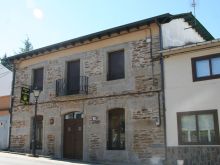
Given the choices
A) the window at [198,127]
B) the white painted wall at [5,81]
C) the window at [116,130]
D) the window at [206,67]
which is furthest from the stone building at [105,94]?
the white painted wall at [5,81]

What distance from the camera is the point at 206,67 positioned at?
12.8 m

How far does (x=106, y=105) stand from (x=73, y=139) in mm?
2612

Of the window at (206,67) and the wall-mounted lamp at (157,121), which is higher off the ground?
the window at (206,67)

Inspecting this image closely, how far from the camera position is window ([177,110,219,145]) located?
12117 mm

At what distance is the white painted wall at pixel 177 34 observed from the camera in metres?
14.6

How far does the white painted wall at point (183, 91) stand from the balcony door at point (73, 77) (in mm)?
4915

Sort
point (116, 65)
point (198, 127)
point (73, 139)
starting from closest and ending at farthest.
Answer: point (198, 127) → point (116, 65) → point (73, 139)

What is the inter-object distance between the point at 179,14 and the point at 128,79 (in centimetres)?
381

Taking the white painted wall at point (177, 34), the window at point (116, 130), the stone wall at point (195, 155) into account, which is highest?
the white painted wall at point (177, 34)

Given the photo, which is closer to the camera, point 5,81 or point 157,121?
point 157,121

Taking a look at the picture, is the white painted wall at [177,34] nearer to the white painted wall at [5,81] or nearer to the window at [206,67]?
the window at [206,67]

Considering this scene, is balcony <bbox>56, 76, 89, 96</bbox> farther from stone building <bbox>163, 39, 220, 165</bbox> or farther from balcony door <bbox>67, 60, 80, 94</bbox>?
stone building <bbox>163, 39, 220, 165</bbox>

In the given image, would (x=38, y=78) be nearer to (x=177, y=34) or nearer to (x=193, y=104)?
(x=177, y=34)

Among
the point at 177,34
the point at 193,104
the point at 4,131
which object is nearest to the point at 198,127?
the point at 193,104
